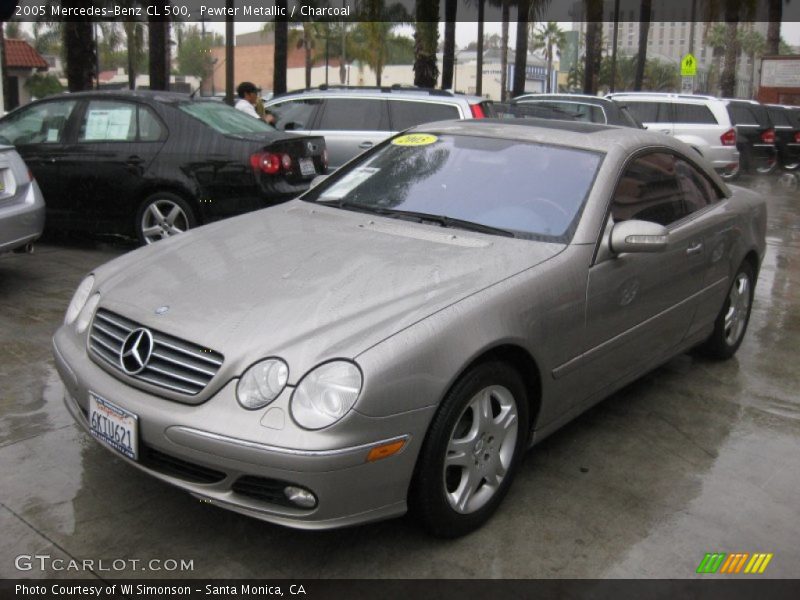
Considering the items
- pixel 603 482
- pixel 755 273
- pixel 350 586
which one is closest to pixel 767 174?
pixel 755 273

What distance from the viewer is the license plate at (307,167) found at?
24.9 feet

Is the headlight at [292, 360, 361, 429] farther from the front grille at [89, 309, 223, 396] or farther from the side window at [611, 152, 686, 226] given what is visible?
the side window at [611, 152, 686, 226]

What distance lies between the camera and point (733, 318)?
5.43 metres

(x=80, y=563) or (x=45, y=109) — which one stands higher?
(x=45, y=109)

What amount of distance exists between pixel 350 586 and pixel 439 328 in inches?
37.1

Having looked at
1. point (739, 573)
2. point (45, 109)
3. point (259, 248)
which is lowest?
point (739, 573)

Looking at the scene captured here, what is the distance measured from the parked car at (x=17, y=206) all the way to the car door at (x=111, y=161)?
101 centimetres

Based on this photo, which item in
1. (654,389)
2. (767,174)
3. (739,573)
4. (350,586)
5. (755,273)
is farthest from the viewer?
(767,174)

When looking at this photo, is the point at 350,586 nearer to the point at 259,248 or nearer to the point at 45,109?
the point at 259,248

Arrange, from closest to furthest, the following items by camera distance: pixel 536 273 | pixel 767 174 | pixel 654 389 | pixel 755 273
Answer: pixel 536 273 → pixel 654 389 → pixel 755 273 → pixel 767 174

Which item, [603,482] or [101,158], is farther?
Result: [101,158]

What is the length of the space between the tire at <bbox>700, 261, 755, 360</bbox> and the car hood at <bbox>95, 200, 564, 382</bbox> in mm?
2104

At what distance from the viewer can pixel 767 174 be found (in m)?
20.2

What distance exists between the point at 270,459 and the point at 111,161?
5.47 meters
